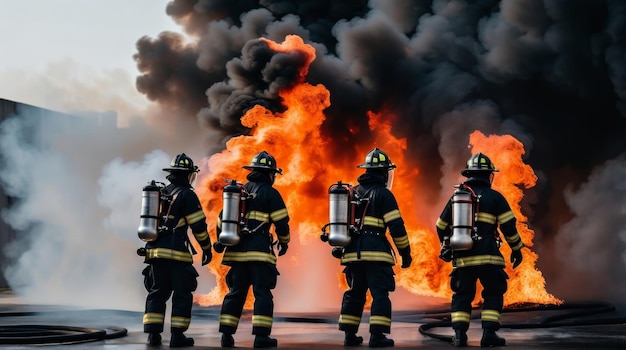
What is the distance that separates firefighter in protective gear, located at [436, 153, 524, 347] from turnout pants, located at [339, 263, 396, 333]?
73 cm

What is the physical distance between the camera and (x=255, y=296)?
10039 mm

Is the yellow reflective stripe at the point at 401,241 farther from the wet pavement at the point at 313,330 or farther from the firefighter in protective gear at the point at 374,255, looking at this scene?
the wet pavement at the point at 313,330

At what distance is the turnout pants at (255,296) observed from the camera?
9867mm

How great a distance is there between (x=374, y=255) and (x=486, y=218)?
1.28 meters

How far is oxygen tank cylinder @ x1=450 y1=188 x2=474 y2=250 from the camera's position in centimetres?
983

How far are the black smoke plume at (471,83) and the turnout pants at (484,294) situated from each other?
8.65 m

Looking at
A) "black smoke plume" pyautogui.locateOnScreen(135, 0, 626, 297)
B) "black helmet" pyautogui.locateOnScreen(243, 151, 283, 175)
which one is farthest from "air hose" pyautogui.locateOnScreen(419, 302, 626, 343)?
"black smoke plume" pyautogui.locateOnScreen(135, 0, 626, 297)

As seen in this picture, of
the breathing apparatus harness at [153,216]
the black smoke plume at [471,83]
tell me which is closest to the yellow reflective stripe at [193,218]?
the breathing apparatus harness at [153,216]

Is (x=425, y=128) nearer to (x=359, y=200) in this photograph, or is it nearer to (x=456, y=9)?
(x=456, y=9)

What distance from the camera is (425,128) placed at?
20.0m

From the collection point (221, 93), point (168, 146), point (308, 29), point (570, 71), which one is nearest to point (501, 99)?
point (570, 71)

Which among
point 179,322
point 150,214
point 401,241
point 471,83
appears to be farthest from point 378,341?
point 471,83

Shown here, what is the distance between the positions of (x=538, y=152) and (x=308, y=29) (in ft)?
18.8

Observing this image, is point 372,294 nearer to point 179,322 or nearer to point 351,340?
point 351,340
